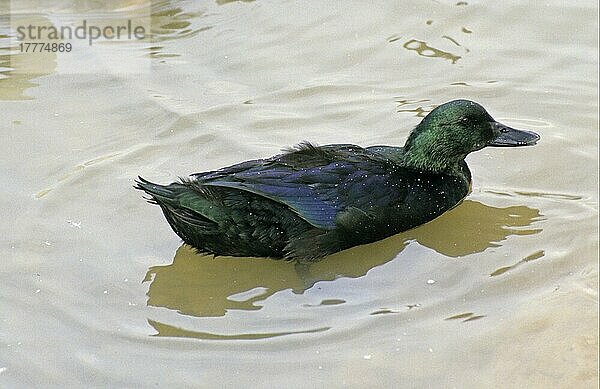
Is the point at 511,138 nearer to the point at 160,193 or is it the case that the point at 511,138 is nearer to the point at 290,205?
the point at 290,205

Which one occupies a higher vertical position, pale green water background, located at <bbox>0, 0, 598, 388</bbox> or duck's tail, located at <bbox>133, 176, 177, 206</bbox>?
duck's tail, located at <bbox>133, 176, 177, 206</bbox>

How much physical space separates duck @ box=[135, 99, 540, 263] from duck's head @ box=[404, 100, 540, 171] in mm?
152

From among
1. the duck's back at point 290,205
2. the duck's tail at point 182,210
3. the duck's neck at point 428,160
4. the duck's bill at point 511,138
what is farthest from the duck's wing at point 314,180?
the duck's bill at point 511,138

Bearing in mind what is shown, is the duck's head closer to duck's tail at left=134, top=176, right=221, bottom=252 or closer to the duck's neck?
the duck's neck

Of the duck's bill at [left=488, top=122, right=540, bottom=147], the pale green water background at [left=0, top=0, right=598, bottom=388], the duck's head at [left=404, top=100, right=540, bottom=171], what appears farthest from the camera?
the duck's bill at [left=488, top=122, right=540, bottom=147]

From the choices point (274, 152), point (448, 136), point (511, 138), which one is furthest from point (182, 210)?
point (511, 138)

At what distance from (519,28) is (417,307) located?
3648 millimetres

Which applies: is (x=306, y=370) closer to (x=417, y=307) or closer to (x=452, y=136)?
(x=417, y=307)

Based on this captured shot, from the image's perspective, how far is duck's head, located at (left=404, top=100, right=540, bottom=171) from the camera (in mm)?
5754

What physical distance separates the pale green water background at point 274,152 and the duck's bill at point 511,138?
0.30 meters

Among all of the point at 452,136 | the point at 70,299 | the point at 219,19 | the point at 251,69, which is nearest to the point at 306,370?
the point at 70,299

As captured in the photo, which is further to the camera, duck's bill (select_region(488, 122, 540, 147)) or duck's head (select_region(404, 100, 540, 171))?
duck's bill (select_region(488, 122, 540, 147))

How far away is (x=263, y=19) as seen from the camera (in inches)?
330

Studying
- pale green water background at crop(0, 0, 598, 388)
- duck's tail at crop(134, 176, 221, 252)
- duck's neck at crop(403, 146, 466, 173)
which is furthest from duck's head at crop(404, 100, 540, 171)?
duck's tail at crop(134, 176, 221, 252)
